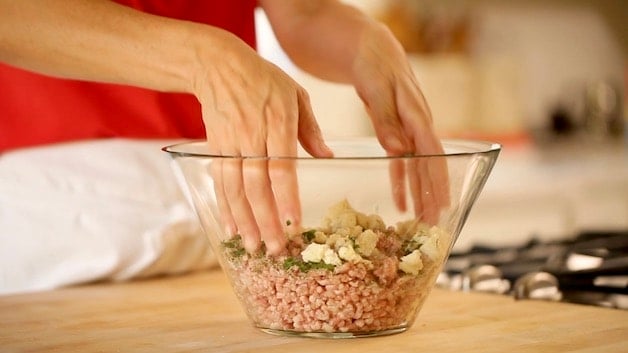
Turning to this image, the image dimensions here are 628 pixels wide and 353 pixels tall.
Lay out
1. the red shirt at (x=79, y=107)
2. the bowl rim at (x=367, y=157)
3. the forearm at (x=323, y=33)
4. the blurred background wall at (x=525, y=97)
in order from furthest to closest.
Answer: the blurred background wall at (x=525, y=97) → the red shirt at (x=79, y=107) → the forearm at (x=323, y=33) → the bowl rim at (x=367, y=157)

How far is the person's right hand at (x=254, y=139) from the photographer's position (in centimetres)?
81

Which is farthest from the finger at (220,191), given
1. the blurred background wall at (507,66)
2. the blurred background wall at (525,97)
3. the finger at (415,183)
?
the blurred background wall at (507,66)

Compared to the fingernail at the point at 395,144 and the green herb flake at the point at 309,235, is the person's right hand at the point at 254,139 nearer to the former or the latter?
the green herb flake at the point at 309,235

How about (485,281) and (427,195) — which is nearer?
(427,195)

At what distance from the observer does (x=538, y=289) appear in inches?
42.0

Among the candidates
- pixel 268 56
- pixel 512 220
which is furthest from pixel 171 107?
pixel 512 220

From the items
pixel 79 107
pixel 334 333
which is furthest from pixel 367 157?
pixel 79 107

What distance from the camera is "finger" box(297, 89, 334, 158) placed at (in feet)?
2.81

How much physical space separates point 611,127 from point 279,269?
329 cm

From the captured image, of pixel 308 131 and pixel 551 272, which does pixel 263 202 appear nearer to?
pixel 308 131

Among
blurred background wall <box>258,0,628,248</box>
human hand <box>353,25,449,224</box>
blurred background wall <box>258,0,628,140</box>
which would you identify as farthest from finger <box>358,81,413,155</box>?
blurred background wall <box>258,0,628,140</box>

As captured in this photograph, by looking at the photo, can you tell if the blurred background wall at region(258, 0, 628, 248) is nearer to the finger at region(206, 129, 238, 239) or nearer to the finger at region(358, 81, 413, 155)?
the finger at region(358, 81, 413, 155)

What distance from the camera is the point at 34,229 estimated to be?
1.21m

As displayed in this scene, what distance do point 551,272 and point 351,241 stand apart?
40 cm
